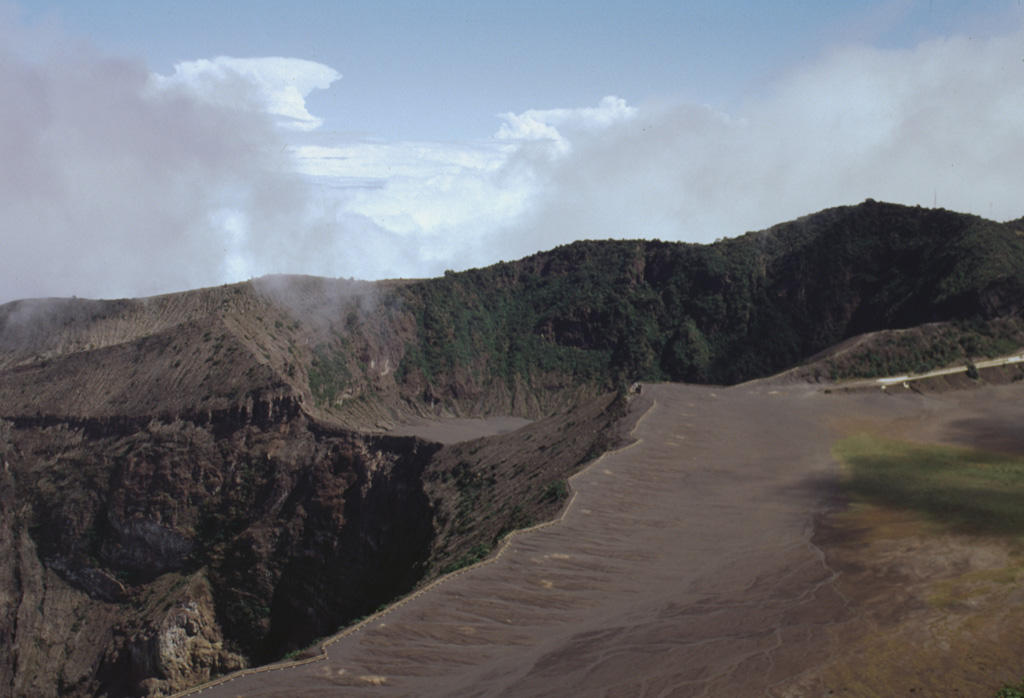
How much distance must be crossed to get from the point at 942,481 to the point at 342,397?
63.8 metres

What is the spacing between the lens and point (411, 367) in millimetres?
102438

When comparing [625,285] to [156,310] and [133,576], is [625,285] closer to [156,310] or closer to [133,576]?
[156,310]

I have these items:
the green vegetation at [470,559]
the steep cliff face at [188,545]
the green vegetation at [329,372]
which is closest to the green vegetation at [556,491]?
the green vegetation at [470,559]

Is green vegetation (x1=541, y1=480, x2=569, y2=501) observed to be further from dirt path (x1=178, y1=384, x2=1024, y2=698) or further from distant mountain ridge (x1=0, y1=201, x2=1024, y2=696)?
dirt path (x1=178, y1=384, x2=1024, y2=698)

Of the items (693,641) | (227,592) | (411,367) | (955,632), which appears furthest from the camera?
(411,367)

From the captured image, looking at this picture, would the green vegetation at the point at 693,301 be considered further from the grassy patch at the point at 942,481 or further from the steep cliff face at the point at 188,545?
the grassy patch at the point at 942,481

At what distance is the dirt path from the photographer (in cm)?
2072

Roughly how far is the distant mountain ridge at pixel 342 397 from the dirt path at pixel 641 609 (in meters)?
5.18

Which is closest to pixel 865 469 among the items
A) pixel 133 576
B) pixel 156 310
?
pixel 133 576

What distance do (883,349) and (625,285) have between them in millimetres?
48040

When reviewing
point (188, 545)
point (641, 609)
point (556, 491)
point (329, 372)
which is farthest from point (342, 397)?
point (641, 609)

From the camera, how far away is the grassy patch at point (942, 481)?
31.0 m

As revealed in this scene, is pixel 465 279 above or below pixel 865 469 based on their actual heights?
above

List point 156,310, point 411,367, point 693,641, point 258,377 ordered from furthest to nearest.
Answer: point 411,367
point 156,310
point 258,377
point 693,641
